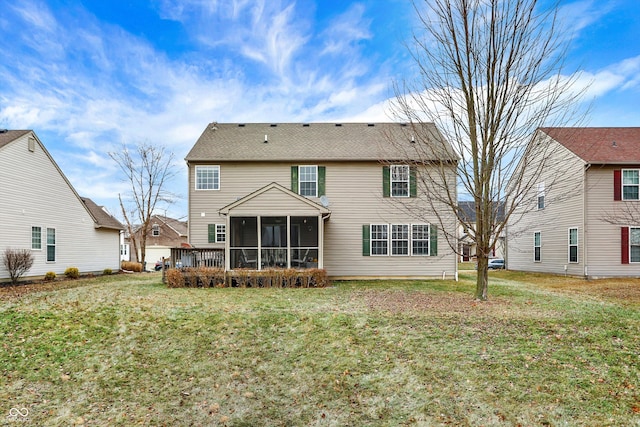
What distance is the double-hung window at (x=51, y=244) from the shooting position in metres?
17.6

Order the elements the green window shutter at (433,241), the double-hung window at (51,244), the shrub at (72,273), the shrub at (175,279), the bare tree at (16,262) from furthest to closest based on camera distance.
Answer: the shrub at (72,273) < the double-hung window at (51,244) < the green window shutter at (433,241) < the bare tree at (16,262) < the shrub at (175,279)

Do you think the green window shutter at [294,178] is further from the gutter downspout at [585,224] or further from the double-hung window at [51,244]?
the gutter downspout at [585,224]

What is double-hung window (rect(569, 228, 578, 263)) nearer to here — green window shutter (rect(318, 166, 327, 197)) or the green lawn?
the green lawn

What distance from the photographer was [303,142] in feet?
57.9

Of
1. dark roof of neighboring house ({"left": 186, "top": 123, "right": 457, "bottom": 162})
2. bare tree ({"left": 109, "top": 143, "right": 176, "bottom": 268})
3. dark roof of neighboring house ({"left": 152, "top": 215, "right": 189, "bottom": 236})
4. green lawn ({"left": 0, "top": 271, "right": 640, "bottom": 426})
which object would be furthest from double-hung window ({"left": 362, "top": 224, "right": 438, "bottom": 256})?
dark roof of neighboring house ({"left": 152, "top": 215, "right": 189, "bottom": 236})

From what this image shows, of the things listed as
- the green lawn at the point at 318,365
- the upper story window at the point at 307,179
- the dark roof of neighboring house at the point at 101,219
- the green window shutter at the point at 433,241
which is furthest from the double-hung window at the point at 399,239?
the dark roof of neighboring house at the point at 101,219

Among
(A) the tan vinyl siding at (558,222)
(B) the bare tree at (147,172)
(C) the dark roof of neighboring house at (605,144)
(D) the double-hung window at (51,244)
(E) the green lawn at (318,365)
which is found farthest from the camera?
(B) the bare tree at (147,172)

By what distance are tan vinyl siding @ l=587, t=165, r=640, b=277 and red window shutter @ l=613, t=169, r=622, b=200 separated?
15 cm

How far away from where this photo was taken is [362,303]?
950cm

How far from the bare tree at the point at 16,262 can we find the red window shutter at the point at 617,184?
966 inches

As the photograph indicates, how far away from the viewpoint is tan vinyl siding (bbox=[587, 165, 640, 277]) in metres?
17.3

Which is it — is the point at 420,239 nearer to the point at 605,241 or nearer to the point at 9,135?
the point at 605,241

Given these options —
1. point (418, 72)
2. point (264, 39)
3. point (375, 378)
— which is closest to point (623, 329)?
point (375, 378)

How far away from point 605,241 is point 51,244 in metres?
24.6
